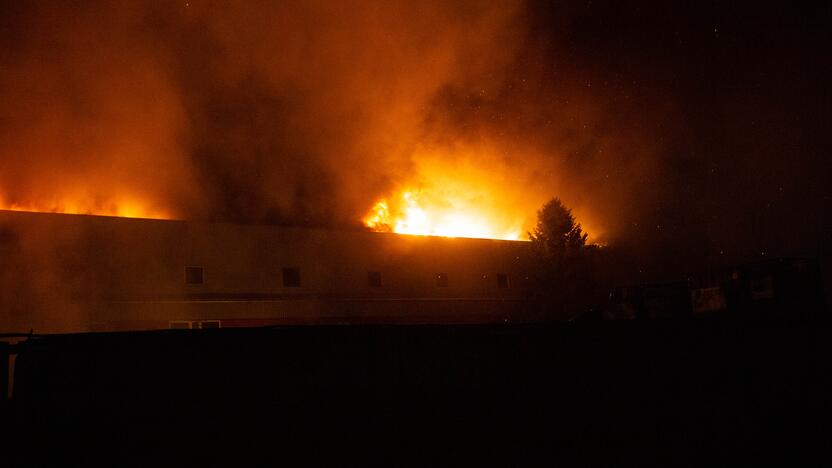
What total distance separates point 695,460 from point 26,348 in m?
6.53

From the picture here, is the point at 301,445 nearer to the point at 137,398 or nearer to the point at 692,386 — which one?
the point at 137,398

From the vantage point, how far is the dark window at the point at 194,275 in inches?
733

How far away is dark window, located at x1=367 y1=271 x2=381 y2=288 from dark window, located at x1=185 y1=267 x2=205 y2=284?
6143 millimetres

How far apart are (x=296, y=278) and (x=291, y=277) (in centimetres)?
18

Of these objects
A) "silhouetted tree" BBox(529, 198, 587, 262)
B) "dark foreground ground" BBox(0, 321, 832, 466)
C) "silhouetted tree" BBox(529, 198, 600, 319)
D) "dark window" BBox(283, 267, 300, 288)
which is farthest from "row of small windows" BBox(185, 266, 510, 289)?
"dark foreground ground" BBox(0, 321, 832, 466)

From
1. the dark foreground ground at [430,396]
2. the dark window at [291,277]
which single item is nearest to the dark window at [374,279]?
the dark window at [291,277]

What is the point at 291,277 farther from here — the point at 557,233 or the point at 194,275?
the point at 557,233

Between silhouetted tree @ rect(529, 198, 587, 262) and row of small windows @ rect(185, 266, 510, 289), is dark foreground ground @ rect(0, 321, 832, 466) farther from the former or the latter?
silhouetted tree @ rect(529, 198, 587, 262)

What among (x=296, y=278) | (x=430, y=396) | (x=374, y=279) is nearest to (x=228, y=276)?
(x=296, y=278)

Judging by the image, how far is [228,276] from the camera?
763 inches

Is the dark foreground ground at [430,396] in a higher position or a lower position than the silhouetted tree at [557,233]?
lower

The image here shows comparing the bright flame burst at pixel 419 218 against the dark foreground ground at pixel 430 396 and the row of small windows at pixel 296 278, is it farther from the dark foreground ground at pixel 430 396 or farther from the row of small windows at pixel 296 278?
the dark foreground ground at pixel 430 396

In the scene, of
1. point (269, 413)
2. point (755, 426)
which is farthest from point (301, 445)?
point (755, 426)

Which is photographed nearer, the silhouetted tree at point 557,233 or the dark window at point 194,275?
the dark window at point 194,275
